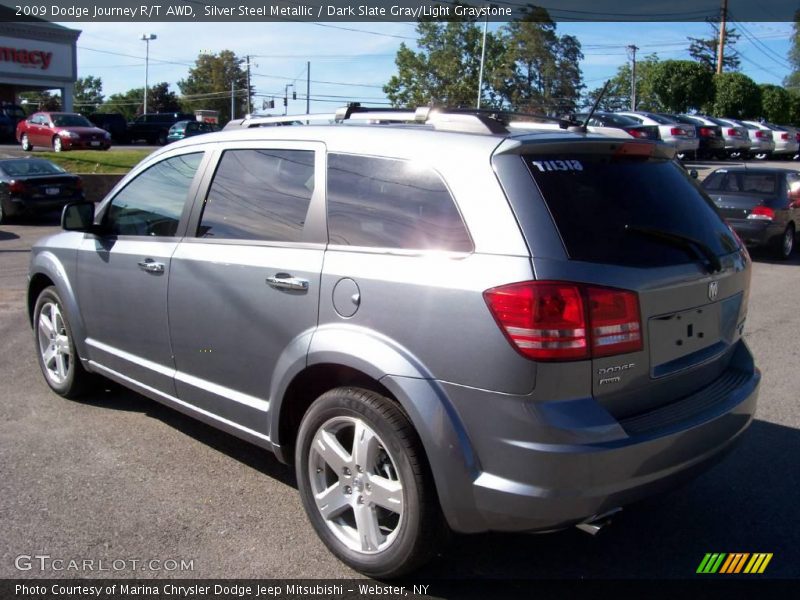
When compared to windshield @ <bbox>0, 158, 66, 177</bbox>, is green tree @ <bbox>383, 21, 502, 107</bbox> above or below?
above

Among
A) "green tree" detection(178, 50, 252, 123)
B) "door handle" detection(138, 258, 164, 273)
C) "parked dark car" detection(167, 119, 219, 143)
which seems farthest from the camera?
"green tree" detection(178, 50, 252, 123)

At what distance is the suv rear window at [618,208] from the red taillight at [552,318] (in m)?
0.17

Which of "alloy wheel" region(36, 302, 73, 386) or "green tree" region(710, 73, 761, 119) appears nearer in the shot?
"alloy wheel" region(36, 302, 73, 386)

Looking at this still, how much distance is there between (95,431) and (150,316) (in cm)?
104

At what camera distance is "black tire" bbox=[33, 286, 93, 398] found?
5375 millimetres

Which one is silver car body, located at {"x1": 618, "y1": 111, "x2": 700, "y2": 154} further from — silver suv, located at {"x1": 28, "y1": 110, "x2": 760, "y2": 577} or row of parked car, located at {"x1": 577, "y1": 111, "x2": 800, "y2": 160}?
silver suv, located at {"x1": 28, "y1": 110, "x2": 760, "y2": 577}

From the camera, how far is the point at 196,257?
4180mm

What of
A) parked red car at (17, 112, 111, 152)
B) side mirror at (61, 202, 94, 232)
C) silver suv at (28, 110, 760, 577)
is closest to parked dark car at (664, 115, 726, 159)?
parked red car at (17, 112, 111, 152)

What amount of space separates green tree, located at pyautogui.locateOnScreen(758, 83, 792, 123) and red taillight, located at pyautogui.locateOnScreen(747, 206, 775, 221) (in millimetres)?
37861

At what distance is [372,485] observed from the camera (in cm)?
332

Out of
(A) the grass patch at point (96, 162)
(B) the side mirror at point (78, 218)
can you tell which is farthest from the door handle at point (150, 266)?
(A) the grass patch at point (96, 162)

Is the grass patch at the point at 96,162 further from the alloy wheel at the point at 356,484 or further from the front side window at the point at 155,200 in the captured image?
the alloy wheel at the point at 356,484

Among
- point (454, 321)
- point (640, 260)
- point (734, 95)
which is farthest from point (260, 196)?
point (734, 95)

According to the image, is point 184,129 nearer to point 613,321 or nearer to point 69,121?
point 69,121
